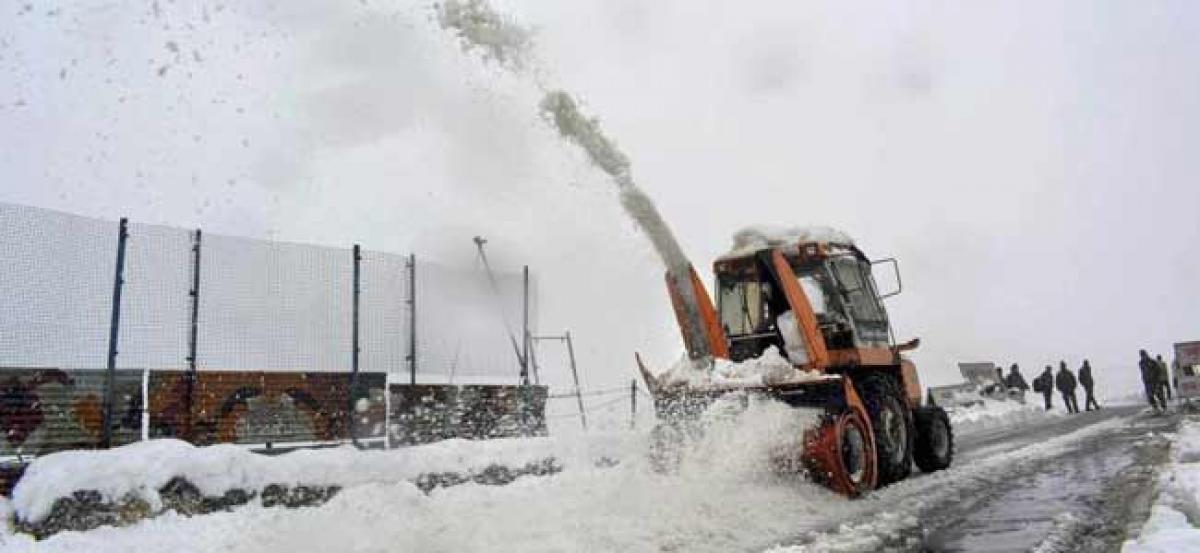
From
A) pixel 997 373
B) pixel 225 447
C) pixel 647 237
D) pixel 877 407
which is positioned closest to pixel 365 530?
pixel 225 447

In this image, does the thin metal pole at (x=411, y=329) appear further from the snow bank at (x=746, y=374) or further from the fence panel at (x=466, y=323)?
the snow bank at (x=746, y=374)

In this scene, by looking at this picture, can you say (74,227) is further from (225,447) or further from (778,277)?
(778,277)

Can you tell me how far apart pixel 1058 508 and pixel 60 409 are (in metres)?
9.52

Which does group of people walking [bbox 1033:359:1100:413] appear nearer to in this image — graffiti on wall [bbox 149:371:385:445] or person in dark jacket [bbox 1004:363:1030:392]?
person in dark jacket [bbox 1004:363:1030:392]

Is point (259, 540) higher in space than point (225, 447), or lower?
lower

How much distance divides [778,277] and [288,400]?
19.6 ft

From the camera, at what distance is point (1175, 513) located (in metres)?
6.71

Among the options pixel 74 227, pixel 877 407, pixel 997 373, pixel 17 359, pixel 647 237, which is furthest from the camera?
pixel 997 373

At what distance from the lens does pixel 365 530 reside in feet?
23.2

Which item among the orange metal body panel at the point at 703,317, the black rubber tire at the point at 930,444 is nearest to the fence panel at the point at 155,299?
the orange metal body panel at the point at 703,317

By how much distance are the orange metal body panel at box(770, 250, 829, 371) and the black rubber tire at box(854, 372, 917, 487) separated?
1007 millimetres

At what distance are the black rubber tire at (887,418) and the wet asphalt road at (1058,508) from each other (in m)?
1.14

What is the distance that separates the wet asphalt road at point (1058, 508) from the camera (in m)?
6.45

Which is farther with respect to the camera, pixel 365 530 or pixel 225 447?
pixel 225 447
